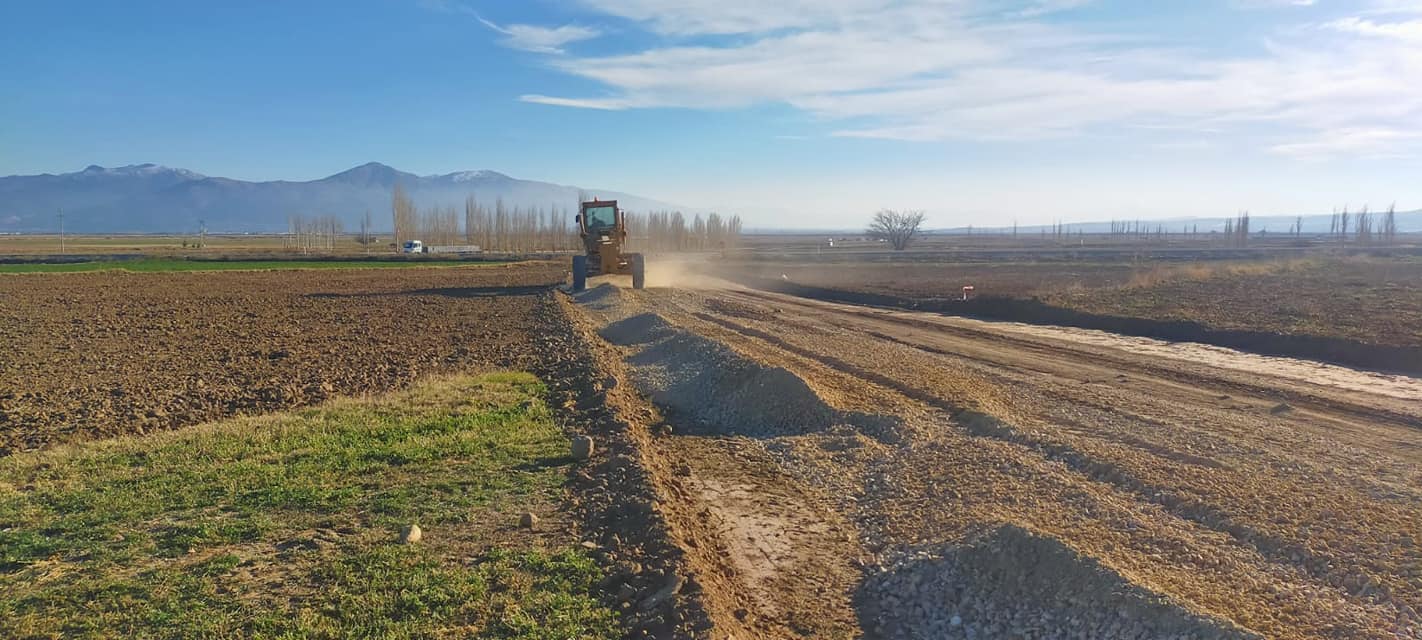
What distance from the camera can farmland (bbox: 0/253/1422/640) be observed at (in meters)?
5.78

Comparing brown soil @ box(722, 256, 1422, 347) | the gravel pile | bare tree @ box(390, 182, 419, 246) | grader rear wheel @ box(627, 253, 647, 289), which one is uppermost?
bare tree @ box(390, 182, 419, 246)

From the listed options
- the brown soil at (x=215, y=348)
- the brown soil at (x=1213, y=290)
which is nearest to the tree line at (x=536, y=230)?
the brown soil at (x=1213, y=290)

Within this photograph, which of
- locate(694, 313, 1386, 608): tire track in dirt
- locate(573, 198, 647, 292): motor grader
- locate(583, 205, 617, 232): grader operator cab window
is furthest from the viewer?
locate(583, 205, 617, 232): grader operator cab window

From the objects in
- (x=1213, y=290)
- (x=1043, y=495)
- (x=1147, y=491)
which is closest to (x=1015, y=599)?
(x=1043, y=495)

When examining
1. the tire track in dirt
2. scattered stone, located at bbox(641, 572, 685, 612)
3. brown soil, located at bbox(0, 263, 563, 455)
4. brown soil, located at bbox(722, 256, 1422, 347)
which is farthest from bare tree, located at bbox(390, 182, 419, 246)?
scattered stone, located at bbox(641, 572, 685, 612)

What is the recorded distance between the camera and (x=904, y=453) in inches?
393

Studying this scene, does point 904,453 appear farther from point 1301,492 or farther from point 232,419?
point 232,419

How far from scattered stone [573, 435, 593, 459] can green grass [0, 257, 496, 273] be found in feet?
182

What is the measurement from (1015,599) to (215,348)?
60.4ft

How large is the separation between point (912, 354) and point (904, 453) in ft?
27.0

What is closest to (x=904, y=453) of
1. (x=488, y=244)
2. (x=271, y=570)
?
(x=271, y=570)

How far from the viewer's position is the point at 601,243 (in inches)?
1427

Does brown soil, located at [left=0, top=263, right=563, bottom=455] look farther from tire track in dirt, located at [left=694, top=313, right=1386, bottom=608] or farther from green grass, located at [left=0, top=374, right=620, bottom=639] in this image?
tire track in dirt, located at [left=694, top=313, right=1386, bottom=608]

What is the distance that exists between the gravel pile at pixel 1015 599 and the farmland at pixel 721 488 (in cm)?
2
